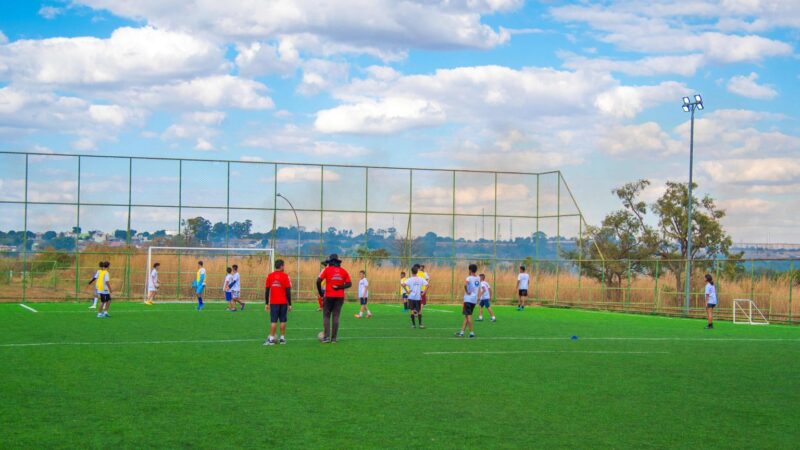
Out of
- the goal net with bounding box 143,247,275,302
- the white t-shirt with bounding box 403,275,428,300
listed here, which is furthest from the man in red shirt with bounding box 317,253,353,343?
the goal net with bounding box 143,247,275,302

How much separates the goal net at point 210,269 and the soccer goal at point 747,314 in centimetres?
→ 2044

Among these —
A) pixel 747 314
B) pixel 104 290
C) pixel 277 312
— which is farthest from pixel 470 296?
pixel 747 314

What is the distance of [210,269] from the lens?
141 feet

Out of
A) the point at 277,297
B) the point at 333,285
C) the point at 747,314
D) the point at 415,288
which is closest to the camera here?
the point at 277,297

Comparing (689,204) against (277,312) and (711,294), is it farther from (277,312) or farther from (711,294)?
(277,312)

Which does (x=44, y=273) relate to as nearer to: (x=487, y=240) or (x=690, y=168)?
(x=487, y=240)

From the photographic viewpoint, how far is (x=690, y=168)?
37781mm

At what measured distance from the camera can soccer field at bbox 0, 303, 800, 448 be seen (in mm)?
9695

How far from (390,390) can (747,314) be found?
2584cm

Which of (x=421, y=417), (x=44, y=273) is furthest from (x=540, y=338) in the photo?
(x=44, y=273)

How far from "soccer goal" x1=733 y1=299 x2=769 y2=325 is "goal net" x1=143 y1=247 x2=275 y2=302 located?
67.0ft

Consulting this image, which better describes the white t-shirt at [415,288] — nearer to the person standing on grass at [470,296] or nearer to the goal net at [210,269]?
the person standing on grass at [470,296]

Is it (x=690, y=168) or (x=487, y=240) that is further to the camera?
(x=487, y=240)

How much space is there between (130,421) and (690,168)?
105 feet
